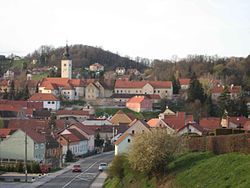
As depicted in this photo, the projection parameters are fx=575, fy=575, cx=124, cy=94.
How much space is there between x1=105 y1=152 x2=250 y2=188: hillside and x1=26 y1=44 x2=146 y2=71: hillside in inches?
5639

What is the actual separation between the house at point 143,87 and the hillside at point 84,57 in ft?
193

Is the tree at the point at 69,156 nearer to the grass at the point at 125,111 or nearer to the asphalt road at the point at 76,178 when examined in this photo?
the asphalt road at the point at 76,178

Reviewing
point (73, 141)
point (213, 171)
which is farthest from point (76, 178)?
point (213, 171)

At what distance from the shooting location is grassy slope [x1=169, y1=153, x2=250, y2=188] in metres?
18.0

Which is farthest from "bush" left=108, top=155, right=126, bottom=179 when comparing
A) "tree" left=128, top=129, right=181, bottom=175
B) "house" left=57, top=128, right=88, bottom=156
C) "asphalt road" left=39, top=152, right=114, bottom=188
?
"house" left=57, top=128, right=88, bottom=156

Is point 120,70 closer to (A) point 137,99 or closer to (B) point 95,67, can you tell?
(B) point 95,67

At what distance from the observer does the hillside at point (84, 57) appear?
172875 mm

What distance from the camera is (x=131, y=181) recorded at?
2966 centimetres

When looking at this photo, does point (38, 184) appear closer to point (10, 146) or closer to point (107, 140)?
point (10, 146)

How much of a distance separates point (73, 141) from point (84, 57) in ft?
395

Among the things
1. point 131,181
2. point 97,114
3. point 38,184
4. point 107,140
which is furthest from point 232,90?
point 131,181

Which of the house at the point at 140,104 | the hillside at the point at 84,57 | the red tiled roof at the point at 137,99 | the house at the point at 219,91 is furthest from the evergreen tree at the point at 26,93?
the hillside at the point at 84,57

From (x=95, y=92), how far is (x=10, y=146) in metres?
53.6

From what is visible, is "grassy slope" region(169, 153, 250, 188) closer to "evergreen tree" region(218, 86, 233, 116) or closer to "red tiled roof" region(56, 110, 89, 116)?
"evergreen tree" region(218, 86, 233, 116)
